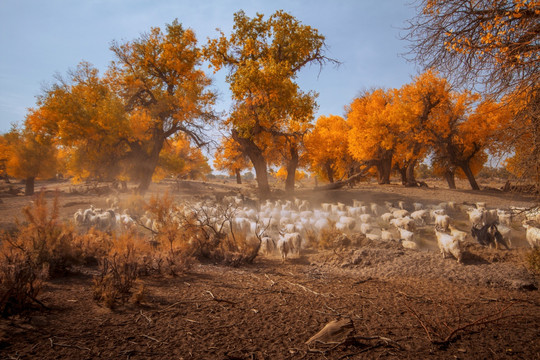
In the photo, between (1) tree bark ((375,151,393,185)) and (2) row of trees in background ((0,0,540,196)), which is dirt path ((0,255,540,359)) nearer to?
(2) row of trees in background ((0,0,540,196))

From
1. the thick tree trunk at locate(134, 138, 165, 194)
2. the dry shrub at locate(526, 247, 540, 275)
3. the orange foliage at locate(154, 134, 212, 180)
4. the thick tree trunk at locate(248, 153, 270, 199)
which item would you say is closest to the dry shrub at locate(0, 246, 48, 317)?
the dry shrub at locate(526, 247, 540, 275)

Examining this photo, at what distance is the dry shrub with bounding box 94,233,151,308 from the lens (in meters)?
4.03

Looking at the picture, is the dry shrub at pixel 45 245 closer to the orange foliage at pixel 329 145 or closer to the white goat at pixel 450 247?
the white goat at pixel 450 247

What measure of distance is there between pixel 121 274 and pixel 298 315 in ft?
9.84

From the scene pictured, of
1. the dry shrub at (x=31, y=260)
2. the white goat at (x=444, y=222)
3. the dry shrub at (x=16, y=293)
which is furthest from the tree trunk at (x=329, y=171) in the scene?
the dry shrub at (x=16, y=293)

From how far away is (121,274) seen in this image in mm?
4867

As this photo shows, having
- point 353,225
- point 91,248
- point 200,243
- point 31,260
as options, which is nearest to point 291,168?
point 353,225

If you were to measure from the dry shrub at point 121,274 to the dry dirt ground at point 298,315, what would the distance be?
168 millimetres

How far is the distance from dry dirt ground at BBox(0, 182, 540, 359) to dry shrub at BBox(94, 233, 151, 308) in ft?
0.55

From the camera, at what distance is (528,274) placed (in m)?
5.93

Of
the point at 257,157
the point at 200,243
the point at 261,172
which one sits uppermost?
the point at 257,157

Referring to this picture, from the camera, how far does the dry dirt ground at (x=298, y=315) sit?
9.71 ft

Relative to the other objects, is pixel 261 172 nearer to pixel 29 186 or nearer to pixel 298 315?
pixel 298 315

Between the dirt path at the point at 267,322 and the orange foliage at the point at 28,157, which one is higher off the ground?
the orange foliage at the point at 28,157
